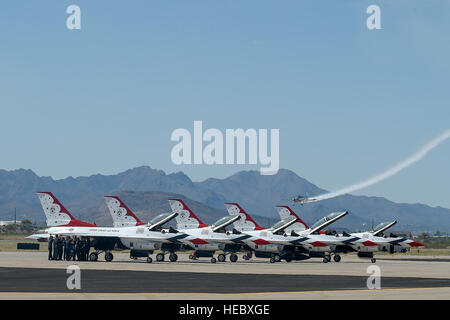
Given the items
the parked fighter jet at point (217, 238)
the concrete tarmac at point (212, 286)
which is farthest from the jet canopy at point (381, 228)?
the concrete tarmac at point (212, 286)

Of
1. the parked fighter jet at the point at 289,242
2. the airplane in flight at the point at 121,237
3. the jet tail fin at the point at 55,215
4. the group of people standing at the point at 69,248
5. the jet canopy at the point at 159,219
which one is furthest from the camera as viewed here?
the parked fighter jet at the point at 289,242

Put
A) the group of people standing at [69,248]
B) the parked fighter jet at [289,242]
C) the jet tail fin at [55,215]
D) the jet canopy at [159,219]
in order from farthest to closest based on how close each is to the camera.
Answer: the parked fighter jet at [289,242] → the jet tail fin at [55,215] → the jet canopy at [159,219] → the group of people standing at [69,248]

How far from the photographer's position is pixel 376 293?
89.4 feet

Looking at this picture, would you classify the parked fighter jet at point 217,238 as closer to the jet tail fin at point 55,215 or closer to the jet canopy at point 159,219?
the jet canopy at point 159,219

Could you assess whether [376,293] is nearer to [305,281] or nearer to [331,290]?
[331,290]

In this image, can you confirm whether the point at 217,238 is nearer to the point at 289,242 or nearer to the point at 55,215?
the point at 289,242

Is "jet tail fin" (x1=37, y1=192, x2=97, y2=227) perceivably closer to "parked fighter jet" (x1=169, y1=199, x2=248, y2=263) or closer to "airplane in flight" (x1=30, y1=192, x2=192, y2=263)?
"airplane in flight" (x1=30, y1=192, x2=192, y2=263)

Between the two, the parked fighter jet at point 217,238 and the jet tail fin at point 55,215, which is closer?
the parked fighter jet at point 217,238

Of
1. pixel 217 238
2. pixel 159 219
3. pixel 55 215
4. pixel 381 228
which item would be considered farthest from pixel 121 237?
pixel 381 228

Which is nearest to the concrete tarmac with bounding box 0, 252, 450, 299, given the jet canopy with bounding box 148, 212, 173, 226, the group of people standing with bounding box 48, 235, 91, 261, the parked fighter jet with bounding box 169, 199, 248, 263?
the group of people standing with bounding box 48, 235, 91, 261

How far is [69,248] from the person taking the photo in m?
53.3

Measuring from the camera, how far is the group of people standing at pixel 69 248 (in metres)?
53.5

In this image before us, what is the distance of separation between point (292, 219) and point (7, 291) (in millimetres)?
36116
